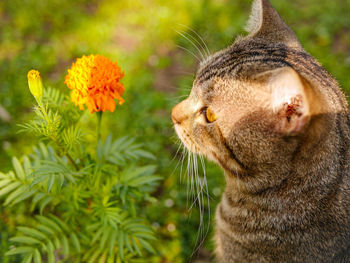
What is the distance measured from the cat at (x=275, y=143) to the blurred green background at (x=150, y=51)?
98 cm

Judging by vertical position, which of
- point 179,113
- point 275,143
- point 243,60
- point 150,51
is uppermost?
point 150,51

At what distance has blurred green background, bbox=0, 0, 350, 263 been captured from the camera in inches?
114

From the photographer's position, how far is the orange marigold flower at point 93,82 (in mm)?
1509

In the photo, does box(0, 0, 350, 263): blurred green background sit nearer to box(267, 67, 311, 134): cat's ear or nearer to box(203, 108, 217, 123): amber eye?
box(203, 108, 217, 123): amber eye

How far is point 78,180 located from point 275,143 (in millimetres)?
1084

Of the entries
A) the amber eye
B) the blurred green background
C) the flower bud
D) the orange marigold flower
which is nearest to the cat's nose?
the amber eye

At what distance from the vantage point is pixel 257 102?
56.7 inches

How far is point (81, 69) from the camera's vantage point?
1516mm

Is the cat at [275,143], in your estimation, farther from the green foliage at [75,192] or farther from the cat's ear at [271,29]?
the green foliage at [75,192]

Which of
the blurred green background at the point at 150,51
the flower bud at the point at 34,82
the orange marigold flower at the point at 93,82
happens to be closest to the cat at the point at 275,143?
the orange marigold flower at the point at 93,82

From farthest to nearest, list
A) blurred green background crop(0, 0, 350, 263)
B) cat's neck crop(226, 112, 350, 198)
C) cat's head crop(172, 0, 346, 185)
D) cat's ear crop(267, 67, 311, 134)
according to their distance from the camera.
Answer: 1. blurred green background crop(0, 0, 350, 263)
2. cat's neck crop(226, 112, 350, 198)
3. cat's head crop(172, 0, 346, 185)
4. cat's ear crop(267, 67, 311, 134)

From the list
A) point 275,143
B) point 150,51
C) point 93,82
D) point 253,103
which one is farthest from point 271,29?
point 150,51

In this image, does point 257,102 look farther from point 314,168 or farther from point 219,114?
point 314,168

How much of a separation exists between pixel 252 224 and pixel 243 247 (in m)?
0.18
